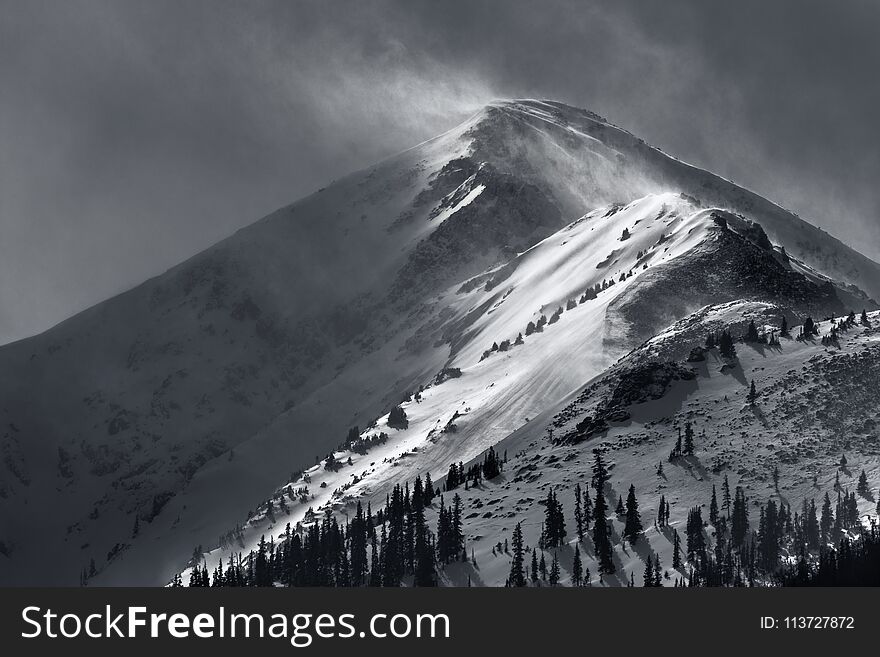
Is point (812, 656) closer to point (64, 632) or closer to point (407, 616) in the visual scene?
point (407, 616)

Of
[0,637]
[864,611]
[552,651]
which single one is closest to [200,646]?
[0,637]

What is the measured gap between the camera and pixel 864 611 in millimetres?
193375

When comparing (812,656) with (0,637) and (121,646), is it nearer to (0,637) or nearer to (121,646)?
(121,646)

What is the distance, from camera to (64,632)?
612ft

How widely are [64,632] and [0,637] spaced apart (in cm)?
734

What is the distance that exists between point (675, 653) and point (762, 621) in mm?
18313

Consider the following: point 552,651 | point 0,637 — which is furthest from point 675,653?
point 0,637

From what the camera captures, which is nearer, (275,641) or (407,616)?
(275,641)

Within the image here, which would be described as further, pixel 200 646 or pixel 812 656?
pixel 200 646

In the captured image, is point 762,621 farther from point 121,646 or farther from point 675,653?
point 121,646

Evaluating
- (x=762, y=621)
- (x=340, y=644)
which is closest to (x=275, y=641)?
(x=340, y=644)

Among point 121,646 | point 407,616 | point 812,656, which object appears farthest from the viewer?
point 407,616

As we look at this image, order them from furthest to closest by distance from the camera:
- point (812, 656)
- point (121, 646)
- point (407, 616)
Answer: point (407, 616), point (121, 646), point (812, 656)

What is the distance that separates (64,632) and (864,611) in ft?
319
